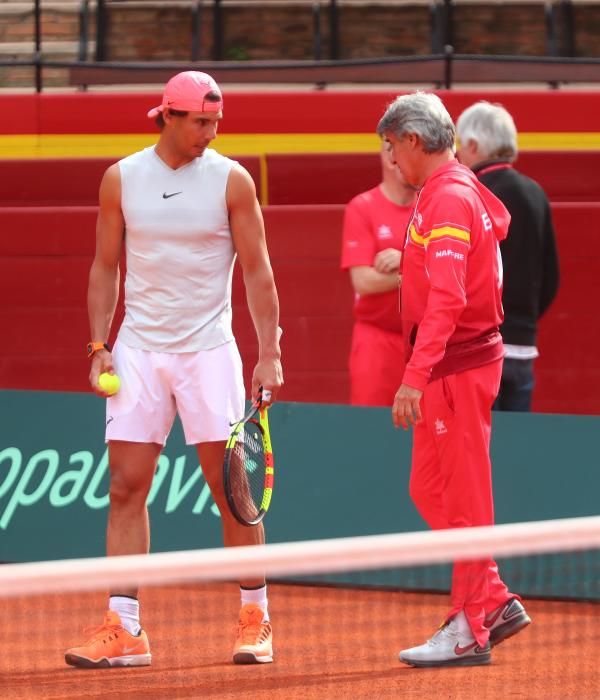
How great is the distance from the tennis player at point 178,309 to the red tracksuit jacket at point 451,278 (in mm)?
501

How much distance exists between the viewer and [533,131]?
10359 mm

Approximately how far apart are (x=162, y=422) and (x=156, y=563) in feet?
7.79

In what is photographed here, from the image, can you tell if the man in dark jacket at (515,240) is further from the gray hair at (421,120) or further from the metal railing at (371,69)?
the metal railing at (371,69)

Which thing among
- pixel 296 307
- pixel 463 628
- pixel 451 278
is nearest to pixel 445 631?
pixel 463 628

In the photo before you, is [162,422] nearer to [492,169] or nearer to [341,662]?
[341,662]

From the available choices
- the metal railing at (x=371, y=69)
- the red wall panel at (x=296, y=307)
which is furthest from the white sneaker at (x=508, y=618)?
the metal railing at (x=371, y=69)

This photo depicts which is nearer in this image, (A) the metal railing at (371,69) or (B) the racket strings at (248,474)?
(B) the racket strings at (248,474)

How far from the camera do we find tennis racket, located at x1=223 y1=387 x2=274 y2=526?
16.3ft

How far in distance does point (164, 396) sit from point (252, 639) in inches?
32.5

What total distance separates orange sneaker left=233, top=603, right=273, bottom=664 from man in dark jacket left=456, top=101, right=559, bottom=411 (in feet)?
6.34

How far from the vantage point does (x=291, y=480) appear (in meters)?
6.70

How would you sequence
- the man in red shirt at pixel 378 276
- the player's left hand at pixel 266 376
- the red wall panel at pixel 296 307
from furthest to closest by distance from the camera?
the red wall panel at pixel 296 307
the man in red shirt at pixel 378 276
the player's left hand at pixel 266 376

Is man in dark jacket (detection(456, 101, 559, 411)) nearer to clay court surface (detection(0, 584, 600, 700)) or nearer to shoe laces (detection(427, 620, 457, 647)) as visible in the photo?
clay court surface (detection(0, 584, 600, 700))

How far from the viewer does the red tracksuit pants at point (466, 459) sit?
5.00 meters
